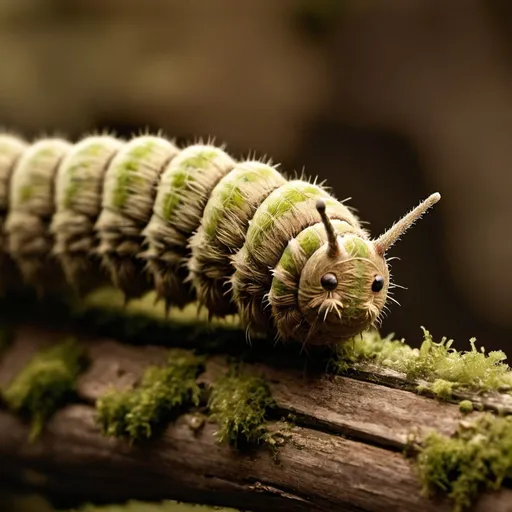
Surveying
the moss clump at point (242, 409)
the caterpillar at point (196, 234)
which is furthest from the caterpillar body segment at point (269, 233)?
the moss clump at point (242, 409)

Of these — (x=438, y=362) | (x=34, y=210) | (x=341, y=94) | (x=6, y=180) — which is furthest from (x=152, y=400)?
(x=341, y=94)

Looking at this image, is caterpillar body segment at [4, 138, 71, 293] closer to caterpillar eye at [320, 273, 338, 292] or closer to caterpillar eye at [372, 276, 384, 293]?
caterpillar eye at [320, 273, 338, 292]

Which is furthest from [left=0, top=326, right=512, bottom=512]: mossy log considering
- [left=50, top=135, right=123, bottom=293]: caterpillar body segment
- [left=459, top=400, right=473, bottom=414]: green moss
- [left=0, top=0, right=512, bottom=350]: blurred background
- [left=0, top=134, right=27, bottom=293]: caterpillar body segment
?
[left=0, top=0, right=512, bottom=350]: blurred background

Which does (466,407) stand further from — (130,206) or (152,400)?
(130,206)

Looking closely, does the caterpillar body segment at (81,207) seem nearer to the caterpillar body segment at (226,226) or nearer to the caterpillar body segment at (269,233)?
the caterpillar body segment at (226,226)

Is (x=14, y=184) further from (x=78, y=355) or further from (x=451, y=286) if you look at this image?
(x=451, y=286)
